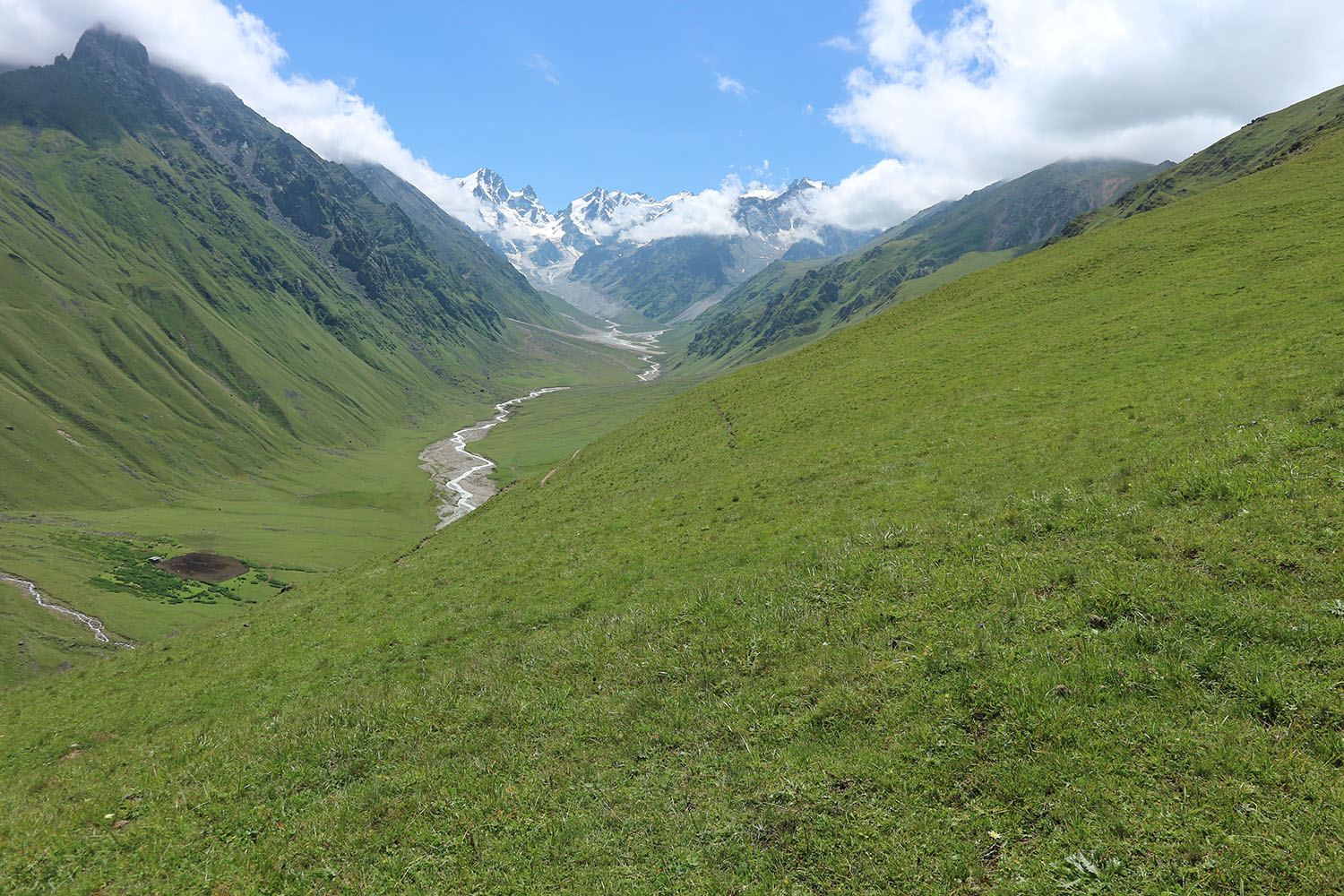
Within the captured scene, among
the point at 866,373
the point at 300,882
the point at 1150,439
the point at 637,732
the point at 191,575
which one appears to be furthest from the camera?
the point at 191,575

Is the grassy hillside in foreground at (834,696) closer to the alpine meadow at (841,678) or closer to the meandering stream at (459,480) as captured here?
the alpine meadow at (841,678)

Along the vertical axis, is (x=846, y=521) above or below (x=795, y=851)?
above

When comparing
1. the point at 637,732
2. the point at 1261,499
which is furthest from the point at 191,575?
the point at 1261,499

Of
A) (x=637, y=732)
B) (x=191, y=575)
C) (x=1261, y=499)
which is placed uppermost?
(x=1261, y=499)

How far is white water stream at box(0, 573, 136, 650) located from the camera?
6425 cm

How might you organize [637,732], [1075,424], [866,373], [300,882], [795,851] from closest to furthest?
[795,851] < [300,882] < [637,732] < [1075,424] < [866,373]

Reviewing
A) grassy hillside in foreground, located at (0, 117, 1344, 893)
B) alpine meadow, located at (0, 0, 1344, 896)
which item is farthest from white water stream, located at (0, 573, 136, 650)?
grassy hillside in foreground, located at (0, 117, 1344, 893)

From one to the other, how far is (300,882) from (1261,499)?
23978 mm

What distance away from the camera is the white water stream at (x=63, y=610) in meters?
64.2

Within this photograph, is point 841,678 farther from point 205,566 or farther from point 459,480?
point 459,480

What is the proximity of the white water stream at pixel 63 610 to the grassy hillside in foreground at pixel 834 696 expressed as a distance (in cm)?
4612

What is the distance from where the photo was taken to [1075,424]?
1032 inches

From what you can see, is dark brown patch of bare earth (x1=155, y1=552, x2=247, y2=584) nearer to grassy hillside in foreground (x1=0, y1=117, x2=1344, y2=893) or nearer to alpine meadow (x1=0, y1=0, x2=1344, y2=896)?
alpine meadow (x1=0, y1=0, x2=1344, y2=896)

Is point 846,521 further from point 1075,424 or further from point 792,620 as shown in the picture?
point 1075,424
